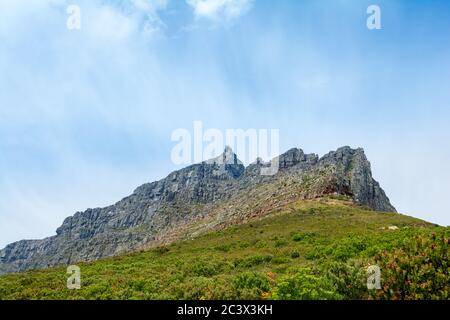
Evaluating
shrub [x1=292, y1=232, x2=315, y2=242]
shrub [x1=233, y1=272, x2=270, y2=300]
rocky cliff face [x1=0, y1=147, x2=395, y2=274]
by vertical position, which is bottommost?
shrub [x1=233, y1=272, x2=270, y2=300]

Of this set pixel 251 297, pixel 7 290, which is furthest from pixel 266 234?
pixel 251 297

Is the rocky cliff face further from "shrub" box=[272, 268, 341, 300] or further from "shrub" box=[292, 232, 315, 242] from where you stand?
"shrub" box=[272, 268, 341, 300]

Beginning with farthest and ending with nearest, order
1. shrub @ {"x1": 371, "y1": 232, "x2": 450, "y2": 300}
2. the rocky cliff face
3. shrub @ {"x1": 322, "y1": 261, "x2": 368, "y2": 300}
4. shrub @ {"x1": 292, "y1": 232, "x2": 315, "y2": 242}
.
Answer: the rocky cliff face < shrub @ {"x1": 292, "y1": 232, "x2": 315, "y2": 242} < shrub @ {"x1": 322, "y1": 261, "x2": 368, "y2": 300} < shrub @ {"x1": 371, "y1": 232, "x2": 450, "y2": 300}

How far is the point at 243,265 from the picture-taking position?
1112 inches

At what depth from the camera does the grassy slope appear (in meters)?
16.1

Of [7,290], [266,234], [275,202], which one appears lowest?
[7,290]

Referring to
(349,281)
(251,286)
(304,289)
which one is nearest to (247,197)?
(251,286)

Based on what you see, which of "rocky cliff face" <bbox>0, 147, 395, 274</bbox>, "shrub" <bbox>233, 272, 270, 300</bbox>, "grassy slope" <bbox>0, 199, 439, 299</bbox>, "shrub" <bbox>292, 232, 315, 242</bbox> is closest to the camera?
"shrub" <bbox>233, 272, 270, 300</bbox>

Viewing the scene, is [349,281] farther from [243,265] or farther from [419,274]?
[243,265]

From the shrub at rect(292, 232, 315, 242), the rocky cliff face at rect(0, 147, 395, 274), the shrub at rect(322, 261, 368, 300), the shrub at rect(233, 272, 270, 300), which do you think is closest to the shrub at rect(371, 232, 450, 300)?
the shrub at rect(322, 261, 368, 300)
